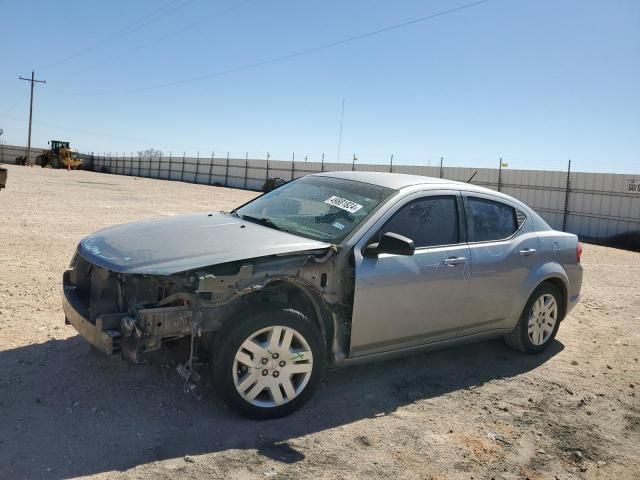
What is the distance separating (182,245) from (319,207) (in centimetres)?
122

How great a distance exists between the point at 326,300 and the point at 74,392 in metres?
1.80

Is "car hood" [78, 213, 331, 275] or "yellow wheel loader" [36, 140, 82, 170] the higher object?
"yellow wheel loader" [36, 140, 82, 170]

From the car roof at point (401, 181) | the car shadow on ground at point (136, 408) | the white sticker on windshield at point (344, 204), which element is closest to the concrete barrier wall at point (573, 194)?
the car roof at point (401, 181)

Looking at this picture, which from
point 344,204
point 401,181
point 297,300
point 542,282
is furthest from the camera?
point 542,282

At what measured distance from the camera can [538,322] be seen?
527 centimetres

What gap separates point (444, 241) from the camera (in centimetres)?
447

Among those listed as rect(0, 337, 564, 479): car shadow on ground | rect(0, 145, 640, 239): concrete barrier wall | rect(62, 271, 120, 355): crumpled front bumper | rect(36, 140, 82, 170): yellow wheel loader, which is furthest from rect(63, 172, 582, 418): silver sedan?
rect(36, 140, 82, 170): yellow wheel loader

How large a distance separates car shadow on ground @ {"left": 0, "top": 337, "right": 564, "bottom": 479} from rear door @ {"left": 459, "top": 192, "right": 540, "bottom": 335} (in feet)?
1.79

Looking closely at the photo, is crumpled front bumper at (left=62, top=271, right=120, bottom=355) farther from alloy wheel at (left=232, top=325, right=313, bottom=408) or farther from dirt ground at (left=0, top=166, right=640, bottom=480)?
alloy wheel at (left=232, top=325, right=313, bottom=408)

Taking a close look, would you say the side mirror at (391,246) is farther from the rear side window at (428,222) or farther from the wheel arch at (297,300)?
the wheel arch at (297,300)

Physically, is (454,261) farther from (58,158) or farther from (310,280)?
(58,158)

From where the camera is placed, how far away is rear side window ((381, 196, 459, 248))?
4.23 m

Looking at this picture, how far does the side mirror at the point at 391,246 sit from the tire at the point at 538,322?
1.87 metres

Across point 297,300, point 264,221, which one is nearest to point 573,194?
point 264,221
